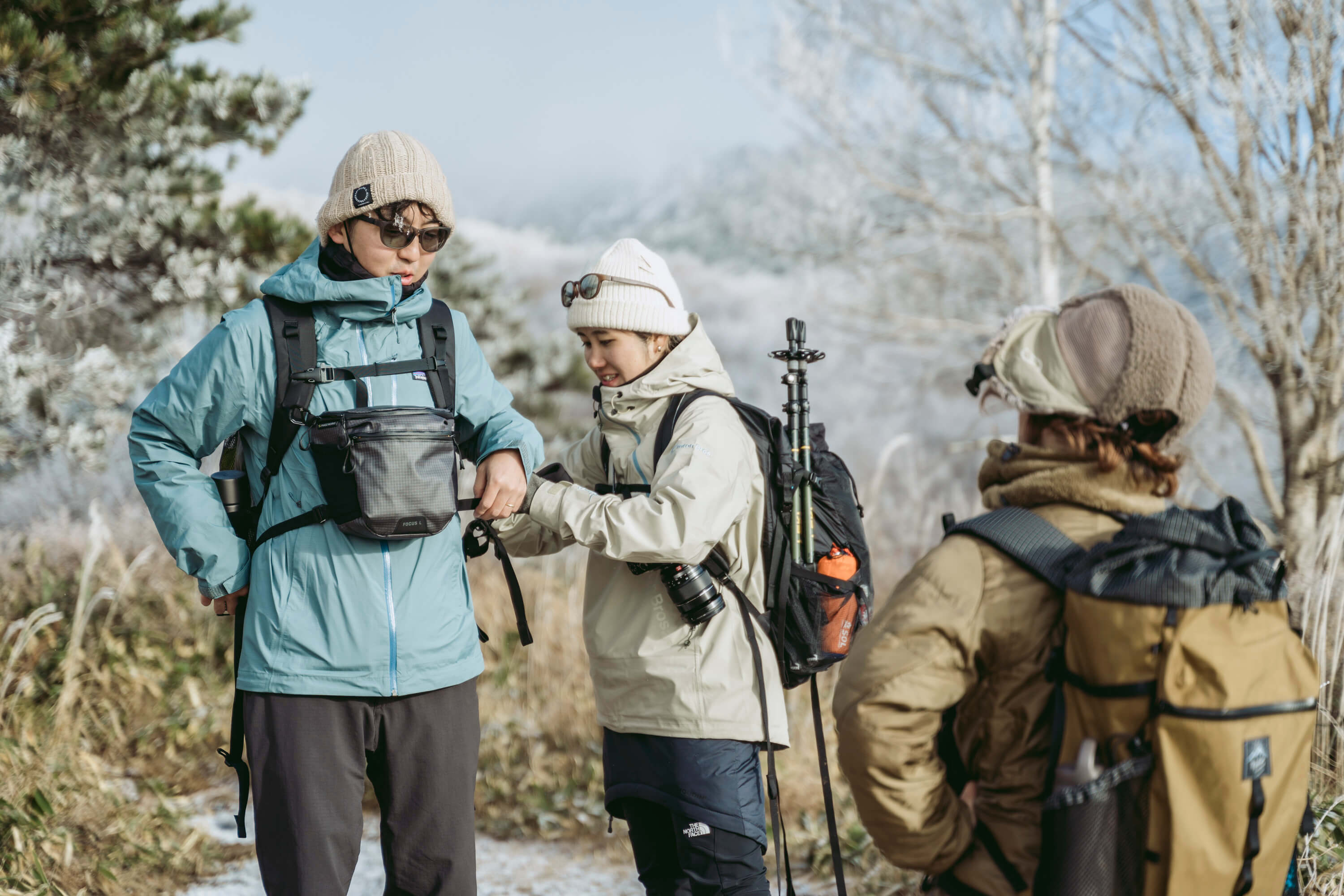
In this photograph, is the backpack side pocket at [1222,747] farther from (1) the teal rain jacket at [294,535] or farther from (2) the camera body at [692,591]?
→ (1) the teal rain jacket at [294,535]

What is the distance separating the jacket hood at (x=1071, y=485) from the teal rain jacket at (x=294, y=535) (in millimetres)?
1209

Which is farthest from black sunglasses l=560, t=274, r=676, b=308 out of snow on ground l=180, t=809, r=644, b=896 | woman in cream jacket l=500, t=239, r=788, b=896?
snow on ground l=180, t=809, r=644, b=896

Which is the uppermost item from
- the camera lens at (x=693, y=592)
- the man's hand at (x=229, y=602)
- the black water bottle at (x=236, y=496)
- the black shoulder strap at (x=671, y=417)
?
the black shoulder strap at (x=671, y=417)

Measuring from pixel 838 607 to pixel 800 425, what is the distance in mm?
453

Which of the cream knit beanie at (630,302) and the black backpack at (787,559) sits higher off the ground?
the cream knit beanie at (630,302)

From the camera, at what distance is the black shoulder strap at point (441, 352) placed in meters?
2.20

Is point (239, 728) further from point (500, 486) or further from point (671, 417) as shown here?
point (671, 417)

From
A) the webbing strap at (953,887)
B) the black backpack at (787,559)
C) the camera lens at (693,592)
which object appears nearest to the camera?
the webbing strap at (953,887)

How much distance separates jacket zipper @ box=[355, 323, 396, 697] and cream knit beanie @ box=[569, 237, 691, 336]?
0.57 m

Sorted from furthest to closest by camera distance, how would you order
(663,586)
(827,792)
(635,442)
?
(635,442) → (663,586) → (827,792)

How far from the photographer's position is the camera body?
2305mm

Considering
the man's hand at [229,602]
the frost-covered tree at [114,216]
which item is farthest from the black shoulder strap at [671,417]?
the frost-covered tree at [114,216]

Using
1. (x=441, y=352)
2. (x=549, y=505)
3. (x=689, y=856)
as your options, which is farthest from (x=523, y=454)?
(x=689, y=856)

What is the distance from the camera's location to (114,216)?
4977 mm
